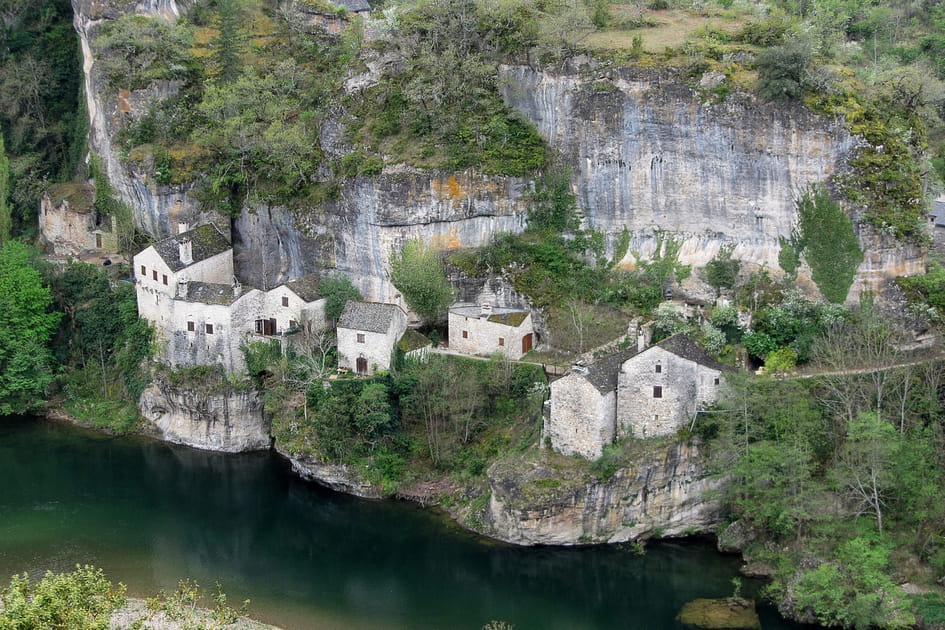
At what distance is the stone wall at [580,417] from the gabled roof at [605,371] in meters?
0.18

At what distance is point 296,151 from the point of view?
52562 millimetres

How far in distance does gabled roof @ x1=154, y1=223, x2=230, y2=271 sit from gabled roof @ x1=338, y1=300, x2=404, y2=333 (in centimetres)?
668

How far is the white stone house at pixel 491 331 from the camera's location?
159ft

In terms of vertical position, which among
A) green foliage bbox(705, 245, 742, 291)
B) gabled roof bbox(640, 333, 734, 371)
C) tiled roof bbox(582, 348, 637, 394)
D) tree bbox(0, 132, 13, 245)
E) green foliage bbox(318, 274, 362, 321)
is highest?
tree bbox(0, 132, 13, 245)

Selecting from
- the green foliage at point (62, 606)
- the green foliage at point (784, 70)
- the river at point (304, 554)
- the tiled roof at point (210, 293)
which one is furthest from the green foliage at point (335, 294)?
the green foliage at point (62, 606)

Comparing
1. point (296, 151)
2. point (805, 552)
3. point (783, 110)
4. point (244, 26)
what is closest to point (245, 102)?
point (296, 151)

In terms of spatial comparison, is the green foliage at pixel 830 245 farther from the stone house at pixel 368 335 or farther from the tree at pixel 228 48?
the tree at pixel 228 48

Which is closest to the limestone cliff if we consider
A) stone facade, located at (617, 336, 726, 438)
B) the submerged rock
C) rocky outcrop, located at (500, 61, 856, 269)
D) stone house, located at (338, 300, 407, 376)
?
rocky outcrop, located at (500, 61, 856, 269)

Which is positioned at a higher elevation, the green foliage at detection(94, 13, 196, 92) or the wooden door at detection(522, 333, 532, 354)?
the green foliage at detection(94, 13, 196, 92)

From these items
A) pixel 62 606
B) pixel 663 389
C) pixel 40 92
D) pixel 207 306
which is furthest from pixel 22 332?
pixel 663 389

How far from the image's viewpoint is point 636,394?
4334 cm

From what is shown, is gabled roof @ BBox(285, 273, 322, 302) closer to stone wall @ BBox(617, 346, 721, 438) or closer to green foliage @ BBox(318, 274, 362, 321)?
green foliage @ BBox(318, 274, 362, 321)

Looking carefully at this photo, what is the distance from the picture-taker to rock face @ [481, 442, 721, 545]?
43094mm

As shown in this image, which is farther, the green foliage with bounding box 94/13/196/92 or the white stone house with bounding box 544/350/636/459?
the green foliage with bounding box 94/13/196/92
